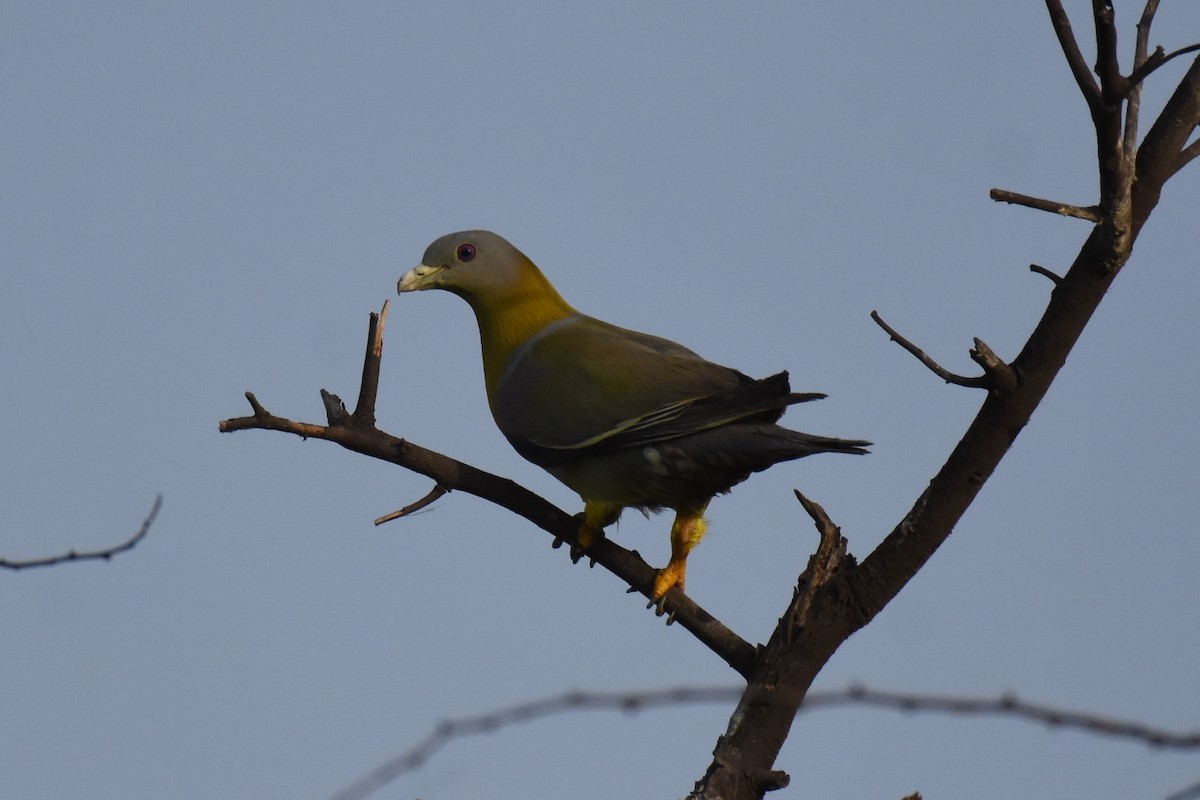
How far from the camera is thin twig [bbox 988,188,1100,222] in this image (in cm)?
409

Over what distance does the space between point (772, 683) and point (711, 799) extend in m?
0.49

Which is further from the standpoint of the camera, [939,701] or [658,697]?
[658,697]

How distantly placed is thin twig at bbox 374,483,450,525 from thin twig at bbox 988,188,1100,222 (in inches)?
97.2

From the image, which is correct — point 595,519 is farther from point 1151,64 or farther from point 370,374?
point 1151,64

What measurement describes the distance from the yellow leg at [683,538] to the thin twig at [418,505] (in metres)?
1.21

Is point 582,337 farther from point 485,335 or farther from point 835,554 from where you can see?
point 835,554

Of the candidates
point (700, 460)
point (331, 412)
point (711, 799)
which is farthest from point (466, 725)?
point (700, 460)

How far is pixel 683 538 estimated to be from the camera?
251 inches

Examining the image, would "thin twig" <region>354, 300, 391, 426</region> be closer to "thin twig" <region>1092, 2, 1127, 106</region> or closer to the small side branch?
the small side branch

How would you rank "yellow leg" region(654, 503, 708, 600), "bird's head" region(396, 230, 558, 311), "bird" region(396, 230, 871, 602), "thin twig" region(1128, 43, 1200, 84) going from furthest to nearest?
"bird's head" region(396, 230, 558, 311), "yellow leg" region(654, 503, 708, 600), "bird" region(396, 230, 871, 602), "thin twig" region(1128, 43, 1200, 84)

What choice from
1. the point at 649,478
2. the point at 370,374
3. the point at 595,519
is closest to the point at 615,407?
the point at 649,478

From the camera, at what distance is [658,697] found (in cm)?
217

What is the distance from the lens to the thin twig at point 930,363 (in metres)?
4.44

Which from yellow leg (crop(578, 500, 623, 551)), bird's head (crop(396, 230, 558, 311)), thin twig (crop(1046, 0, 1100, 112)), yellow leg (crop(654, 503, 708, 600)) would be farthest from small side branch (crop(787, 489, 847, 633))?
bird's head (crop(396, 230, 558, 311))
